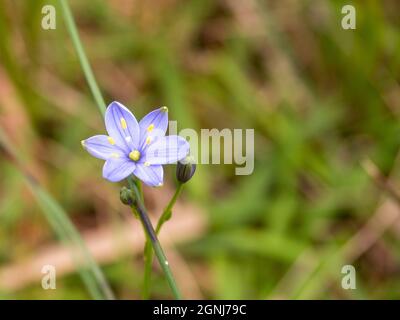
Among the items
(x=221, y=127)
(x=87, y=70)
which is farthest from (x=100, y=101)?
(x=221, y=127)

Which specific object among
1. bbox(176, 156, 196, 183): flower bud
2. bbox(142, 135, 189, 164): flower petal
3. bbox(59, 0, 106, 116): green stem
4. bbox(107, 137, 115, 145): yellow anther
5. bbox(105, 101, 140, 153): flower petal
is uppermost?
bbox(59, 0, 106, 116): green stem

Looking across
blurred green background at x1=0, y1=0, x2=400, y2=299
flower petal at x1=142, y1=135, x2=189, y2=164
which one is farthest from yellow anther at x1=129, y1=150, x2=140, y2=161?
blurred green background at x1=0, y1=0, x2=400, y2=299

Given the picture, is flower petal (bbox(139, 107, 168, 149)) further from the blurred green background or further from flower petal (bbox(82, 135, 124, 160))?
the blurred green background

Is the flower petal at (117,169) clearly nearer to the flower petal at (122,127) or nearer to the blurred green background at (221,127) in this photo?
the flower petal at (122,127)

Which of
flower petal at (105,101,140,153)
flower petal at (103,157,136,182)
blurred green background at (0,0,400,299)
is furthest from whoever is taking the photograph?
blurred green background at (0,0,400,299)

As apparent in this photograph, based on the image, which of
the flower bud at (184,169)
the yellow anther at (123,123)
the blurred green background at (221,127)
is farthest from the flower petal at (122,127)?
the blurred green background at (221,127)

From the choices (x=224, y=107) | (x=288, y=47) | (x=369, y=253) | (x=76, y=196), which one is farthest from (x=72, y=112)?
(x=369, y=253)
